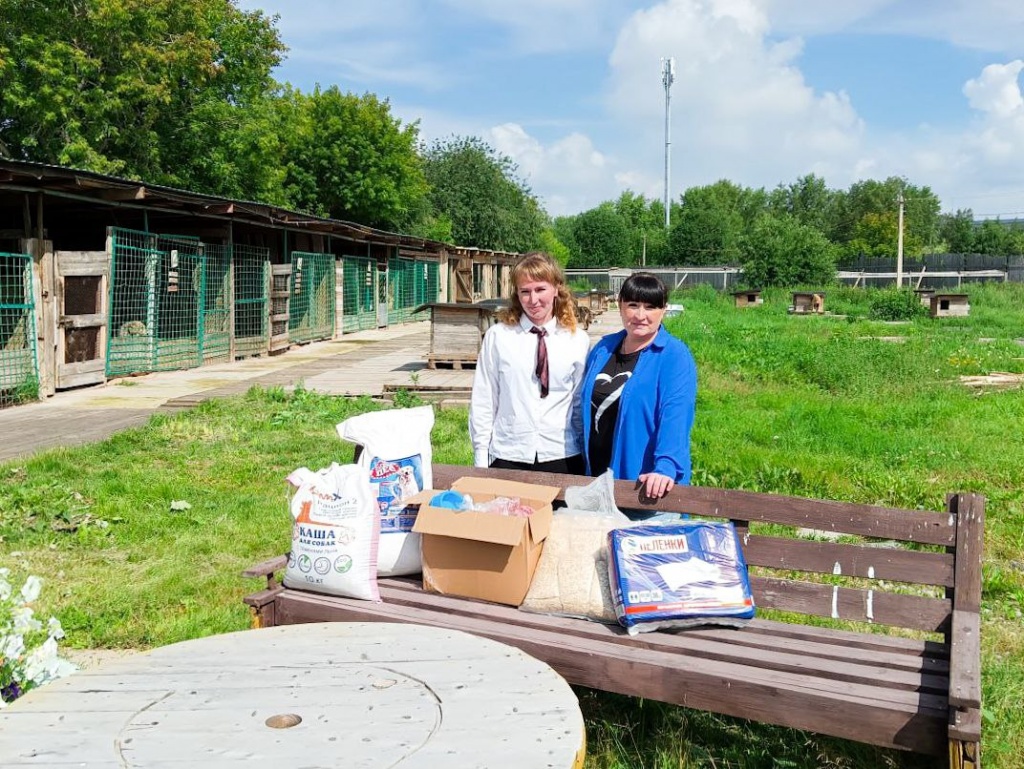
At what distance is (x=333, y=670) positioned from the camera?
8.37 ft

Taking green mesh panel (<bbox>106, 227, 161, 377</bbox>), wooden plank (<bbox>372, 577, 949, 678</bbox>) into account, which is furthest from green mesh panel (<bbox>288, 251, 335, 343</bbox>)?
wooden plank (<bbox>372, 577, 949, 678</bbox>)

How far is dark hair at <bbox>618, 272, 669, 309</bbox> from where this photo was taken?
12.1 feet

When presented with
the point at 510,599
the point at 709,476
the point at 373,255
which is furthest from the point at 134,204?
the point at 373,255

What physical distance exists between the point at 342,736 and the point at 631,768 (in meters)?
1.47

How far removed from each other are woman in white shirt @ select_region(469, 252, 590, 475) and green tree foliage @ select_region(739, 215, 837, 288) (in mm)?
44423

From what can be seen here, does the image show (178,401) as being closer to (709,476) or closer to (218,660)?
(709,476)

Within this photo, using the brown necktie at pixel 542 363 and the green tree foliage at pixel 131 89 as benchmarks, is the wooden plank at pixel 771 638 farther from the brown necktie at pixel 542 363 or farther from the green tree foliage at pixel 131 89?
the green tree foliage at pixel 131 89

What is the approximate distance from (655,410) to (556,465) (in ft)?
2.05

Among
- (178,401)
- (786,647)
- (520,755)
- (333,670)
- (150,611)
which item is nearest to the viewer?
(520,755)

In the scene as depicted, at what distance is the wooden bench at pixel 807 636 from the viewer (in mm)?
2678

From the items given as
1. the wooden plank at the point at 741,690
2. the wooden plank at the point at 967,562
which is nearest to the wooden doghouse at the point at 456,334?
the wooden plank at the point at 741,690

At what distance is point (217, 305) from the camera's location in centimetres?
1739

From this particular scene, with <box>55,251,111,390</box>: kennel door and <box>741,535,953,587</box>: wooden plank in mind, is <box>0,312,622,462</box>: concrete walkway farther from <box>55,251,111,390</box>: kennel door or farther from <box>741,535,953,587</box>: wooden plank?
<box>741,535,953,587</box>: wooden plank

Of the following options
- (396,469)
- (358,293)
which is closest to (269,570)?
(396,469)
